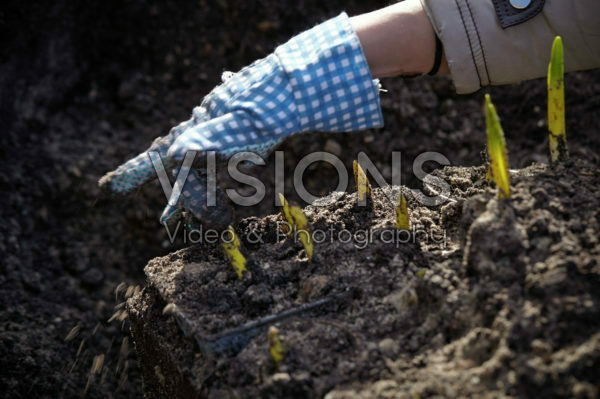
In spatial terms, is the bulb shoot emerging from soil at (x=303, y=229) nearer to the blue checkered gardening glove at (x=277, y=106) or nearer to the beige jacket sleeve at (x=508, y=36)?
the blue checkered gardening glove at (x=277, y=106)

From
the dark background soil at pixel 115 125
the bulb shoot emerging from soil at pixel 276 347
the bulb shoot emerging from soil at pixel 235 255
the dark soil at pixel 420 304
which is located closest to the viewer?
the dark soil at pixel 420 304

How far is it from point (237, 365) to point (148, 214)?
4.13ft

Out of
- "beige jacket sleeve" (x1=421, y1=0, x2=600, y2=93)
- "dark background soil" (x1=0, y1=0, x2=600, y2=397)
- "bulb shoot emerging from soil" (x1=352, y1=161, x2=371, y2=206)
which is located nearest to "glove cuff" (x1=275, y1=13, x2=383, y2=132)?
"bulb shoot emerging from soil" (x1=352, y1=161, x2=371, y2=206)

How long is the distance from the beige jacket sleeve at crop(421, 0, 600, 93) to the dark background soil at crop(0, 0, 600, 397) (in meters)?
0.87

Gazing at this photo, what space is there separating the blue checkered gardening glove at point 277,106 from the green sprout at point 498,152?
0.37 metres

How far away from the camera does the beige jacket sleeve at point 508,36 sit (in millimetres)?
1163

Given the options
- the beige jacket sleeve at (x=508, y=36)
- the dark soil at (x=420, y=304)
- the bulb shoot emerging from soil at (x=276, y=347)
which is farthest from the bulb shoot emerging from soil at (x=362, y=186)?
the bulb shoot emerging from soil at (x=276, y=347)

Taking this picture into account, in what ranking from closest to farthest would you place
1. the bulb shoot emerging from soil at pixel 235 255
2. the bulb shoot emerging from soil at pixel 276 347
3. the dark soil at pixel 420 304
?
the dark soil at pixel 420 304 → the bulb shoot emerging from soil at pixel 276 347 → the bulb shoot emerging from soil at pixel 235 255

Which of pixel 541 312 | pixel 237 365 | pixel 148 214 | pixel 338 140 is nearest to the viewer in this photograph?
pixel 541 312

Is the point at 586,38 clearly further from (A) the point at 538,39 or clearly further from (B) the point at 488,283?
(B) the point at 488,283

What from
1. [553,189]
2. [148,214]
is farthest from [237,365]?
[148,214]

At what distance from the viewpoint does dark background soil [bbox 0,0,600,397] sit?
5.93 ft

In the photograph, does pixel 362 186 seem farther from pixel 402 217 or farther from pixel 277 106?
pixel 277 106

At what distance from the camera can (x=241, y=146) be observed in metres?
1.10
